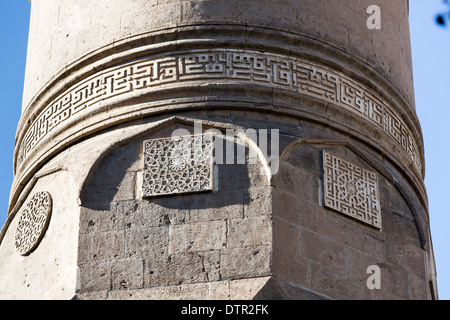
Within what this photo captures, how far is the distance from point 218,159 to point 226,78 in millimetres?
560

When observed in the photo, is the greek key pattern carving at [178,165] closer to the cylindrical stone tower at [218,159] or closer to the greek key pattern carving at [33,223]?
the cylindrical stone tower at [218,159]

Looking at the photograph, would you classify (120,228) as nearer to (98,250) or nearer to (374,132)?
(98,250)

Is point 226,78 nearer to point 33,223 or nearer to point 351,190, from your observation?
point 351,190

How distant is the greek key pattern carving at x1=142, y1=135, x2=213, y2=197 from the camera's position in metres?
7.40

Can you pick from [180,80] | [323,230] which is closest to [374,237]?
[323,230]

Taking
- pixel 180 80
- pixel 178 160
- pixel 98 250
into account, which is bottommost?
pixel 98 250

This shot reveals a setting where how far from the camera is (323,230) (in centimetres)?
737

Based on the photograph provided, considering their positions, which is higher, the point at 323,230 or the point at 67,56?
the point at 67,56

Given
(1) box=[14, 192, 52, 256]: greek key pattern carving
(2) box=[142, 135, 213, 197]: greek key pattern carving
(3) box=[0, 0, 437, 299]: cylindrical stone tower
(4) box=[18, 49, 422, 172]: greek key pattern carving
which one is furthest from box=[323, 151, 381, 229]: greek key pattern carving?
(1) box=[14, 192, 52, 256]: greek key pattern carving

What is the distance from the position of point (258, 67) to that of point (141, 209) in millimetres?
1160

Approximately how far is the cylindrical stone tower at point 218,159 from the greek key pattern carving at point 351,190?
A: 0.5 inches

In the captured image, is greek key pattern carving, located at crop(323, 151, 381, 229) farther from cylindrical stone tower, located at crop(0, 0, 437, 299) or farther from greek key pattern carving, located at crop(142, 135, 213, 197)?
greek key pattern carving, located at crop(142, 135, 213, 197)

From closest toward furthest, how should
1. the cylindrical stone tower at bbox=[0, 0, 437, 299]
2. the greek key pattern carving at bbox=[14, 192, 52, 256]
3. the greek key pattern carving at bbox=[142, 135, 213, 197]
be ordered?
1. the cylindrical stone tower at bbox=[0, 0, 437, 299]
2. the greek key pattern carving at bbox=[142, 135, 213, 197]
3. the greek key pattern carving at bbox=[14, 192, 52, 256]

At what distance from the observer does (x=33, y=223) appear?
7.84 m
